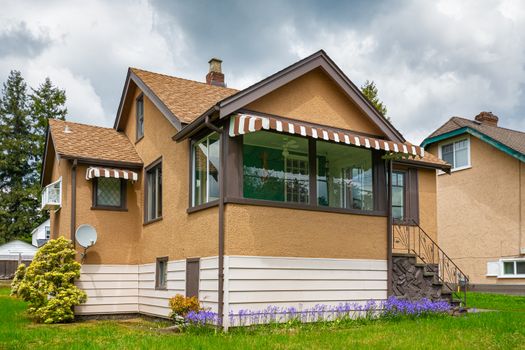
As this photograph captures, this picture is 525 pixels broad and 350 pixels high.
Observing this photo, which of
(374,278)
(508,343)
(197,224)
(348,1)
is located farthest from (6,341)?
(348,1)

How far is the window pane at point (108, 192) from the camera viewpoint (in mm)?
17172

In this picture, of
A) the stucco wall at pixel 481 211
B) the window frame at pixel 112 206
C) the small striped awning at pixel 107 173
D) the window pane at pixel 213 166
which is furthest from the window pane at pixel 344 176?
the stucco wall at pixel 481 211

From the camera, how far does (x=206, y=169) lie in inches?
521

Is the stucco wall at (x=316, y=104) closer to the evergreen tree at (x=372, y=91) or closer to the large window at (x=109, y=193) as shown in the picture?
the large window at (x=109, y=193)

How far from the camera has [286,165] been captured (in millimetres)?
13445

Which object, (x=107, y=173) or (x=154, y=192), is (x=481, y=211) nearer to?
(x=154, y=192)

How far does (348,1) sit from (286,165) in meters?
4.50

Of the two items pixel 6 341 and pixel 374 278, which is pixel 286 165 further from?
pixel 6 341

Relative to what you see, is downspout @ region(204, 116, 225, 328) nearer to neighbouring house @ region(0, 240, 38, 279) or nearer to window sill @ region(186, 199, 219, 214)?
window sill @ region(186, 199, 219, 214)

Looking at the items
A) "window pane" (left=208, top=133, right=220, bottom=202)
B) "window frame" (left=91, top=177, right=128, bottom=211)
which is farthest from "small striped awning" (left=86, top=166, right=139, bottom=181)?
"window pane" (left=208, top=133, right=220, bottom=202)

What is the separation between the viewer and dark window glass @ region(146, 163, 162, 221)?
1636 centimetres

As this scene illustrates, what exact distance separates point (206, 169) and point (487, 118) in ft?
66.5

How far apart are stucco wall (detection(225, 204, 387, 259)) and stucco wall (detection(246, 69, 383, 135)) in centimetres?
228

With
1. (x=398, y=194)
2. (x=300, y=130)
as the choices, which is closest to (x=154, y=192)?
(x=300, y=130)
